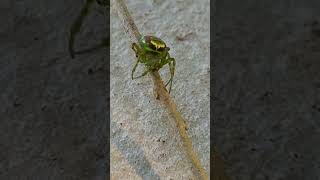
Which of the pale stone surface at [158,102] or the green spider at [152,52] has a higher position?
the green spider at [152,52]

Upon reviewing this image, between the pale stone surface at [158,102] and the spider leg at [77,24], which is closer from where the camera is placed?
the pale stone surface at [158,102]
